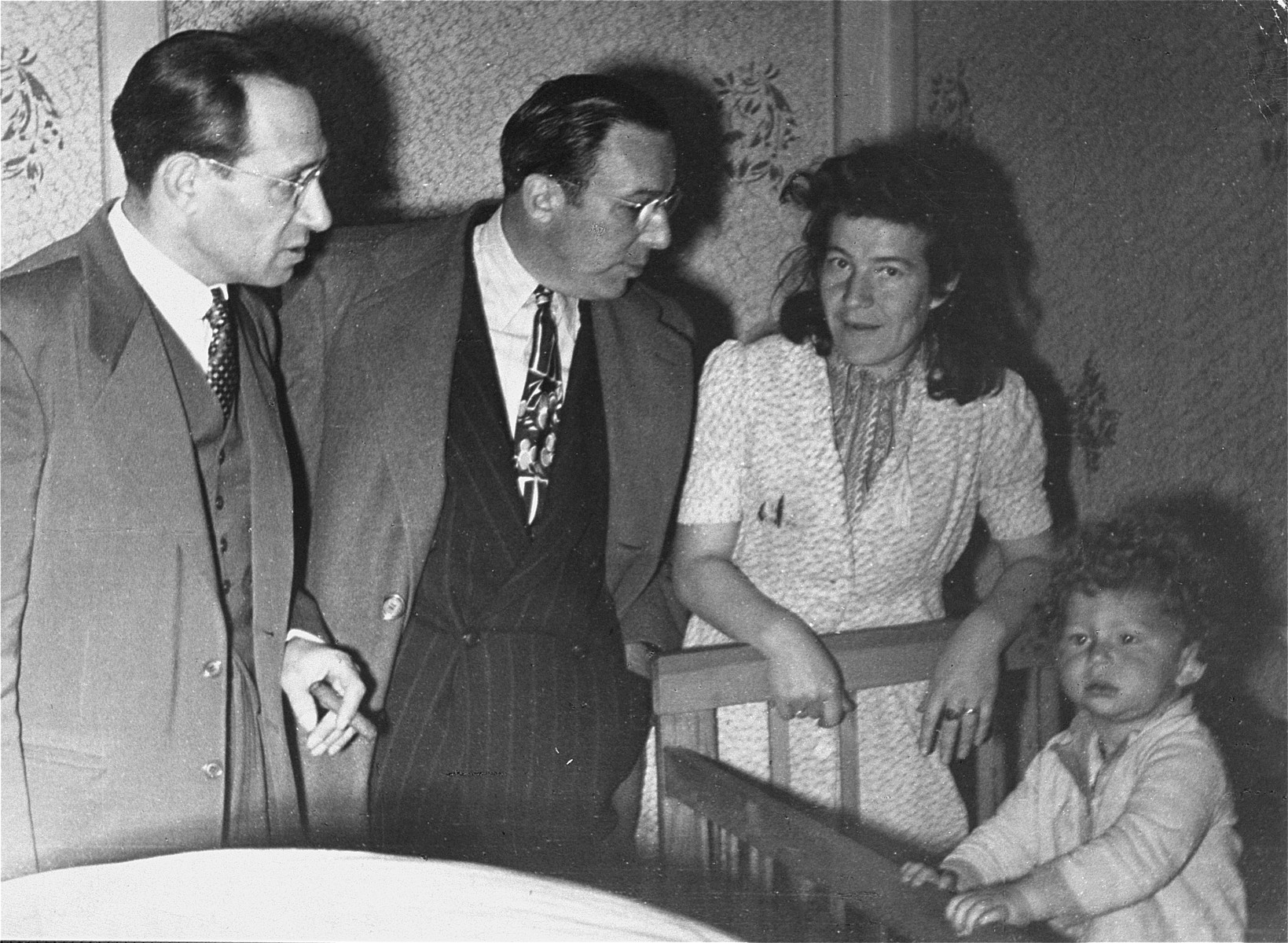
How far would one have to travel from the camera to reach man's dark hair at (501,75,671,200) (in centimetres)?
126

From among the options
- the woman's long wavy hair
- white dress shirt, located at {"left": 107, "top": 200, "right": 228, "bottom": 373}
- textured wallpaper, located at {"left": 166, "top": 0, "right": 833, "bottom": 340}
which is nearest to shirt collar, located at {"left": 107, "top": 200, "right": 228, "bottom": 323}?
white dress shirt, located at {"left": 107, "top": 200, "right": 228, "bottom": 373}

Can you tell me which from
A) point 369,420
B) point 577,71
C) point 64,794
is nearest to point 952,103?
point 577,71

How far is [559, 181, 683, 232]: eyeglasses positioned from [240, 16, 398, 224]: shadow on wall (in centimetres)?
25

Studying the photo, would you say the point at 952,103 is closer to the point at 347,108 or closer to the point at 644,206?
the point at 644,206

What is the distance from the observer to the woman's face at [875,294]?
139 cm

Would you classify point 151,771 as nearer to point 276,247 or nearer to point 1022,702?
point 276,247

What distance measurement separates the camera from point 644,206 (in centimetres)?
128

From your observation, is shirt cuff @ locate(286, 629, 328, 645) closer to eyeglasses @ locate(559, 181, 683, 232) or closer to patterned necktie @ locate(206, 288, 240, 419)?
patterned necktie @ locate(206, 288, 240, 419)

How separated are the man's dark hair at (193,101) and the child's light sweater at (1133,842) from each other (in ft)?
3.39

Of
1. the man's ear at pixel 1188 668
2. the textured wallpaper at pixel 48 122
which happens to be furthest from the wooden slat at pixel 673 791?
the textured wallpaper at pixel 48 122

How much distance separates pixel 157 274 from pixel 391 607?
41 cm

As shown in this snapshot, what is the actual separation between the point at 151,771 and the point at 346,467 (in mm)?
352

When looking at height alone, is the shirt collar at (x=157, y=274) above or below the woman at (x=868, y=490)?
above

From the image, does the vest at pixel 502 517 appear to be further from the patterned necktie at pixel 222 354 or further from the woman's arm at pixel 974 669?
the woman's arm at pixel 974 669
